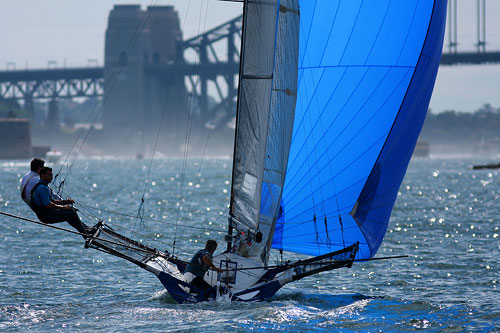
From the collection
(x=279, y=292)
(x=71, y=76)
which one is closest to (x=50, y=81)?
(x=71, y=76)

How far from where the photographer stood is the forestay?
30.9ft

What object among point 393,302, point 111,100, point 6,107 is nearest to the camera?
point 393,302

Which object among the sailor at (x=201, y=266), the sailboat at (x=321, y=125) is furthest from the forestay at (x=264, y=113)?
the sailor at (x=201, y=266)

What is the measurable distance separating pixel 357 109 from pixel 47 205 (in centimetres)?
332

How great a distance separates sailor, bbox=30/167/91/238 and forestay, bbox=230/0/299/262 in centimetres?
172

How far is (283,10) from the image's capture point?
9.52m

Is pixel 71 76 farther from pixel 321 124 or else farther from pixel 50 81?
pixel 321 124

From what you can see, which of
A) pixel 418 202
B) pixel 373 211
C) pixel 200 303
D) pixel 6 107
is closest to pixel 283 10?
pixel 373 211

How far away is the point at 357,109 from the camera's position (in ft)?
31.4

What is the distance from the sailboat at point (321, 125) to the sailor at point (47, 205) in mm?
390

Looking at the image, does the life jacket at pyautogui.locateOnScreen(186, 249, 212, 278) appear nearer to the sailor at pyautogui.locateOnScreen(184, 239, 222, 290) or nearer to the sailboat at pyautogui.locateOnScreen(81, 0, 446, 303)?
the sailor at pyautogui.locateOnScreen(184, 239, 222, 290)

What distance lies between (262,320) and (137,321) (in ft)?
3.96

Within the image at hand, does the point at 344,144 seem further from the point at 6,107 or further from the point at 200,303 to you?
the point at 6,107

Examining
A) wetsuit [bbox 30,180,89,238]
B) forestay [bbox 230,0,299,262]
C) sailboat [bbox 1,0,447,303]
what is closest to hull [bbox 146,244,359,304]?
sailboat [bbox 1,0,447,303]
